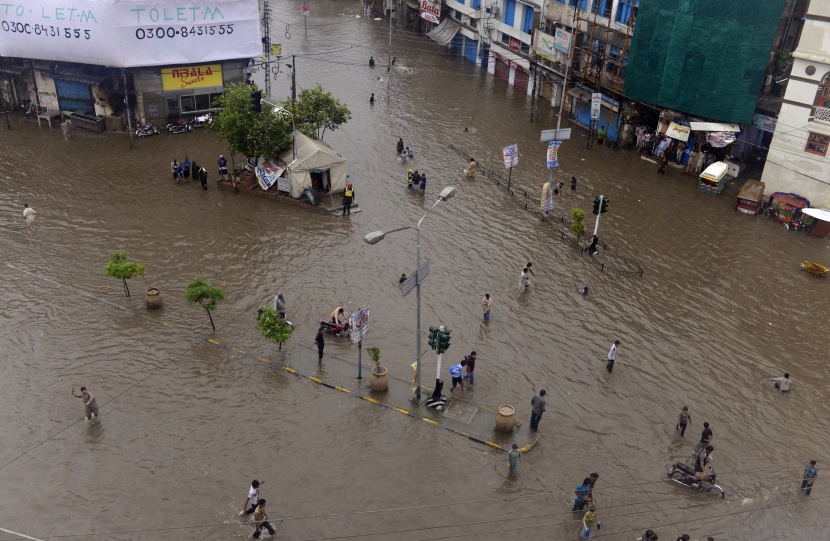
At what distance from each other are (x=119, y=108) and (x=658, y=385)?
36366 mm

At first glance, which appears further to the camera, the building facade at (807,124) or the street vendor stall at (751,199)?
the street vendor stall at (751,199)

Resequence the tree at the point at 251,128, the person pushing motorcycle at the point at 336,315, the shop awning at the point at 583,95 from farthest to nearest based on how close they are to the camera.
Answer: the shop awning at the point at 583,95 → the tree at the point at 251,128 → the person pushing motorcycle at the point at 336,315

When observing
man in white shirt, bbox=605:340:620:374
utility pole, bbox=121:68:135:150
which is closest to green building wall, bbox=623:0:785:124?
man in white shirt, bbox=605:340:620:374

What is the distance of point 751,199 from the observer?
35094mm

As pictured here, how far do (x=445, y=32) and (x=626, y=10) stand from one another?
2833 centimetres

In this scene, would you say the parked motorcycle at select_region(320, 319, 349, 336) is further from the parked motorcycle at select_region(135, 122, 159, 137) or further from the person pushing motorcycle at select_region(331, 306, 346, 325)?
the parked motorcycle at select_region(135, 122, 159, 137)

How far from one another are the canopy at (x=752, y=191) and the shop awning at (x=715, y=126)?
142 inches

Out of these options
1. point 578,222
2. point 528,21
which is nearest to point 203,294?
point 578,222

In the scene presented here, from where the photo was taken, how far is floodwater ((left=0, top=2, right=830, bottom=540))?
18484mm

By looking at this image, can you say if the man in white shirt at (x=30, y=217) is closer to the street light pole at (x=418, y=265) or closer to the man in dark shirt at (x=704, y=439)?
the street light pole at (x=418, y=265)

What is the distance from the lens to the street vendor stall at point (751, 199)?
35.2 metres

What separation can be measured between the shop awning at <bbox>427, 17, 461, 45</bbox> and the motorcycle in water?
180 ft

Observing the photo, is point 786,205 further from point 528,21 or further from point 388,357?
point 528,21

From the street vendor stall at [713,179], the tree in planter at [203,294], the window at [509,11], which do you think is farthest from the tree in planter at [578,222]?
the window at [509,11]
